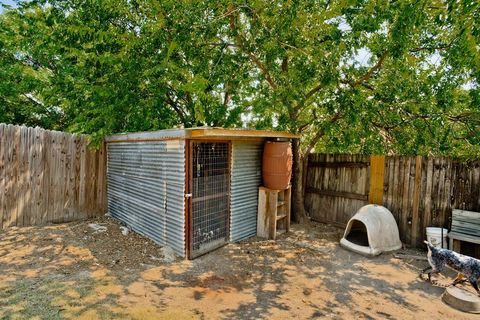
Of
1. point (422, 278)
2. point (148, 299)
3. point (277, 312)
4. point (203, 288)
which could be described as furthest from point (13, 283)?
point (422, 278)

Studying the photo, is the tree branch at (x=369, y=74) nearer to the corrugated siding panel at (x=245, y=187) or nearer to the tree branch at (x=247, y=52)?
the tree branch at (x=247, y=52)

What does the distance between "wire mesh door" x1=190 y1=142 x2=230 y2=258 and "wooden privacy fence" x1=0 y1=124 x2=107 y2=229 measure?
3185 millimetres

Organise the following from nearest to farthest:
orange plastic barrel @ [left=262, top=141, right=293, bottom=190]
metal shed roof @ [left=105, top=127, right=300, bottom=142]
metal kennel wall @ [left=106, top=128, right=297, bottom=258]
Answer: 1. metal shed roof @ [left=105, top=127, right=300, bottom=142]
2. metal kennel wall @ [left=106, top=128, right=297, bottom=258]
3. orange plastic barrel @ [left=262, top=141, right=293, bottom=190]

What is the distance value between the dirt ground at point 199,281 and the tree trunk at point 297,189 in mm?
1564

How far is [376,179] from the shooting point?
627 centimetres

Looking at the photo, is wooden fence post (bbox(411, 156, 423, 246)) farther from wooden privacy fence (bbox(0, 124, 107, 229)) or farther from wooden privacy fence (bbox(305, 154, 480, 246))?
wooden privacy fence (bbox(0, 124, 107, 229))

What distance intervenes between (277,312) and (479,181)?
14.1ft

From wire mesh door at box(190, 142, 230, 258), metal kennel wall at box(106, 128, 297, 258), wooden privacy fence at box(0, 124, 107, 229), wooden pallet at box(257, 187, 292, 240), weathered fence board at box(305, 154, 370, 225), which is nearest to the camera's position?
metal kennel wall at box(106, 128, 297, 258)

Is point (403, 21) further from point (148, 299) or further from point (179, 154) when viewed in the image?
point (148, 299)

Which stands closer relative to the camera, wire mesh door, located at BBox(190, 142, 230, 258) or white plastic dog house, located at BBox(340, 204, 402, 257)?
Result: wire mesh door, located at BBox(190, 142, 230, 258)

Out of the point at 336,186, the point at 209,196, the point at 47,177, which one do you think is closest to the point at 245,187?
the point at 209,196

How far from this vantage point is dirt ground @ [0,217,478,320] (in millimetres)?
3432

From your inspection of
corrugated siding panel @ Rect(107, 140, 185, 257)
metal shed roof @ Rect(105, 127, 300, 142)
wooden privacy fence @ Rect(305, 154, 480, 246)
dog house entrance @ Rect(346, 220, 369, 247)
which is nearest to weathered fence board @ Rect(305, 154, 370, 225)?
wooden privacy fence @ Rect(305, 154, 480, 246)

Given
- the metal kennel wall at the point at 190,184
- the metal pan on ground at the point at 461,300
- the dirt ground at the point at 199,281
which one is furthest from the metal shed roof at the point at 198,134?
the metal pan on ground at the point at 461,300
